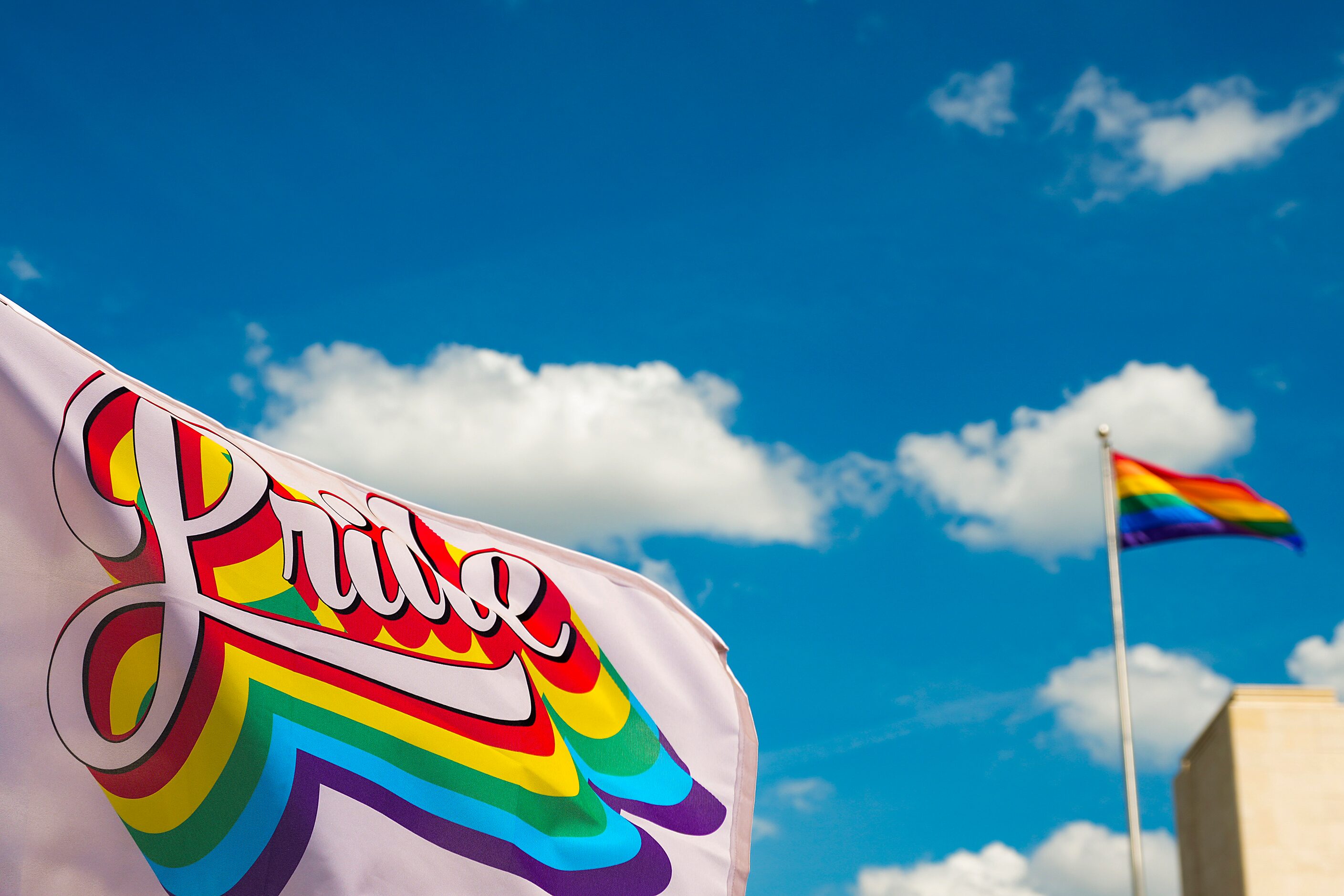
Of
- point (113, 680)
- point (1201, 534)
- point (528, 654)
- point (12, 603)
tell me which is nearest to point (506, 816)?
point (528, 654)

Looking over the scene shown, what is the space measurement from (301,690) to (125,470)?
3.42 ft

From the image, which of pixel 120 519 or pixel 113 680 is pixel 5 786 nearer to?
pixel 113 680

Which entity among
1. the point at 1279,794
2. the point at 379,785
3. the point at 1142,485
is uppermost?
the point at 1142,485

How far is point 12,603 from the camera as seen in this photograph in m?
4.34

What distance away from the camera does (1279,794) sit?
2736 centimetres

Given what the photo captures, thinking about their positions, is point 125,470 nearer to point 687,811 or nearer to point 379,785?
point 379,785

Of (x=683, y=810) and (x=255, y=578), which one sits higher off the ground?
(x=255, y=578)

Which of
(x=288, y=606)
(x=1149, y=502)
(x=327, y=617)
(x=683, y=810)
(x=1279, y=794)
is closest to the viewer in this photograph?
(x=288, y=606)

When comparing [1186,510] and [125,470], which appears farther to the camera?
[1186,510]

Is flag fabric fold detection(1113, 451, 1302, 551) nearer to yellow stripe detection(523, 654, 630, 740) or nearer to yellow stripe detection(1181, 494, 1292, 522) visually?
yellow stripe detection(1181, 494, 1292, 522)

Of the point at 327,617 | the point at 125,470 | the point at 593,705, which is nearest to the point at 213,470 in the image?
the point at 125,470

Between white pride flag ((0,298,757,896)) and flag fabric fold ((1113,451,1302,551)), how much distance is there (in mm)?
12919

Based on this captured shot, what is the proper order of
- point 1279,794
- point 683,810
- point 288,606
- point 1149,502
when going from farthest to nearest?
point 1279,794 < point 1149,502 < point 683,810 < point 288,606

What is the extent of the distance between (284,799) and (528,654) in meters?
1.73
